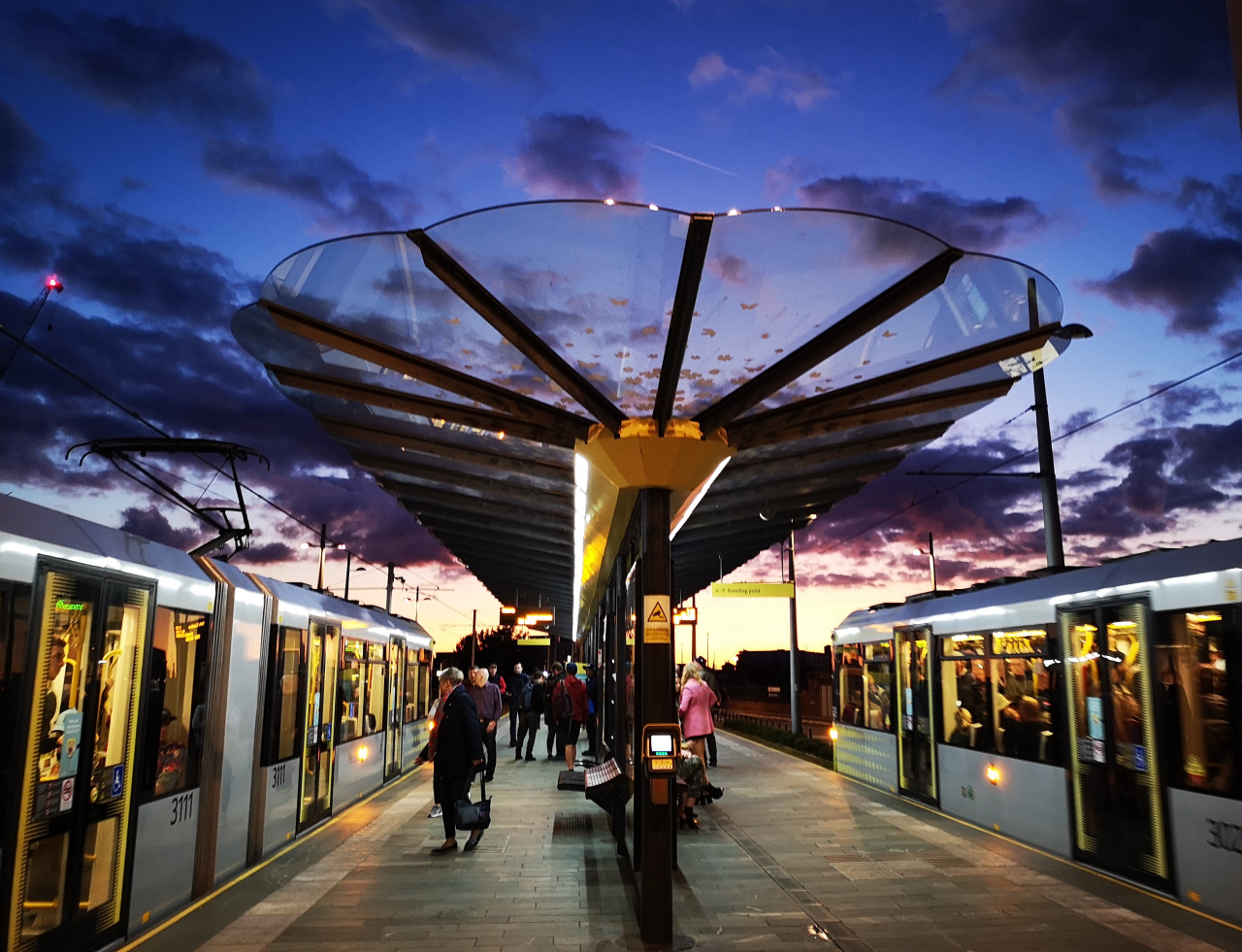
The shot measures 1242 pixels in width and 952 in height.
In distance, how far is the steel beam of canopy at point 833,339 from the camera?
5098 millimetres

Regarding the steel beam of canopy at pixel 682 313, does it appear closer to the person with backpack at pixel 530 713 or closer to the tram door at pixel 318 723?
the tram door at pixel 318 723

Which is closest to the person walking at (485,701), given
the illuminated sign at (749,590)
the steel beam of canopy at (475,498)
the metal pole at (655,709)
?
the steel beam of canopy at (475,498)

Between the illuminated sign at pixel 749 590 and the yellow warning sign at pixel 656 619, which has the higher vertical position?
the illuminated sign at pixel 749 590

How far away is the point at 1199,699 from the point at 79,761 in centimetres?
692

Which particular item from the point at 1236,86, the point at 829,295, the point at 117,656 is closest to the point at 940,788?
the point at 829,295

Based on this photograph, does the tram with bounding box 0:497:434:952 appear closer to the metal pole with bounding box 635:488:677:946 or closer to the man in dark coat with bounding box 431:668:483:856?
the man in dark coat with bounding box 431:668:483:856

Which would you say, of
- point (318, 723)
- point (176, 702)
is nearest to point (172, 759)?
point (176, 702)

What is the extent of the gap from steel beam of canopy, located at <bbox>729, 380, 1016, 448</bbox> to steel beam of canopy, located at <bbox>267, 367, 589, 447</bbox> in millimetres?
1211

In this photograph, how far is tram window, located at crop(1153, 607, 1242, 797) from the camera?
6133mm

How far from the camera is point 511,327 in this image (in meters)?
5.60

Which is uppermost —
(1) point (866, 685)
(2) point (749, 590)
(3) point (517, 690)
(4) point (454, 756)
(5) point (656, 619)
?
(2) point (749, 590)

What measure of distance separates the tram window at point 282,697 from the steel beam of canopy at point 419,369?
10.7ft

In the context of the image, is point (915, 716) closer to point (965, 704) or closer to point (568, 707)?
point (965, 704)

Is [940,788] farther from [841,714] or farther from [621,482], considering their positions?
[621,482]
